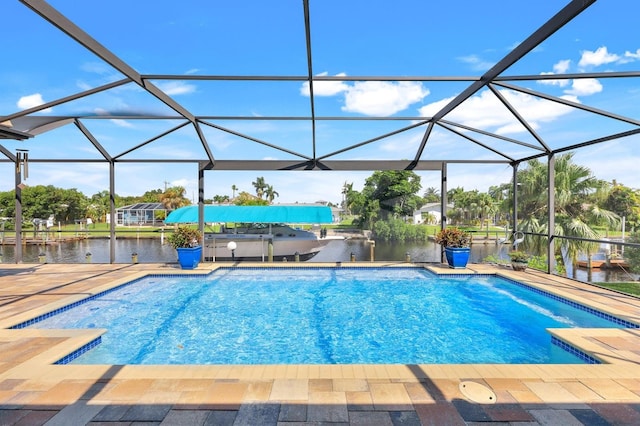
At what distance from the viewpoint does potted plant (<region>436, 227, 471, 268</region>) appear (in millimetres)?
8469

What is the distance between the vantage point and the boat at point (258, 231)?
40.7ft

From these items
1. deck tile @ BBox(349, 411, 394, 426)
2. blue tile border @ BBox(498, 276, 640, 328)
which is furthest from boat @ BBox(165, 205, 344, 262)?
deck tile @ BBox(349, 411, 394, 426)

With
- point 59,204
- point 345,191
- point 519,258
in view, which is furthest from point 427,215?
point 59,204

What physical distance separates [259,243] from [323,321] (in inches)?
378

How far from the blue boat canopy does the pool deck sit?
892cm

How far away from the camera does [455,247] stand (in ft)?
28.1

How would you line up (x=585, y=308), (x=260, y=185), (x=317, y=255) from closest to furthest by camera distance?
(x=585, y=308) → (x=317, y=255) → (x=260, y=185)

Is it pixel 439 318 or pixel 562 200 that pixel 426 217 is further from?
pixel 439 318

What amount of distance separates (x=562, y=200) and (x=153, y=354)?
1304cm

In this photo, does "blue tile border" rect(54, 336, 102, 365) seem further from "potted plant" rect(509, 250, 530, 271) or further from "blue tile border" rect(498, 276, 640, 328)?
"potted plant" rect(509, 250, 530, 271)

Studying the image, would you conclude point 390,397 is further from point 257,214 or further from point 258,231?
point 258,231

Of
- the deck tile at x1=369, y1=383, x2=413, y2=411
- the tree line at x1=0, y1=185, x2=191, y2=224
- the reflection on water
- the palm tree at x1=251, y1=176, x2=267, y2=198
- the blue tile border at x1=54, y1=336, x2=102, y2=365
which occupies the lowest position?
the reflection on water

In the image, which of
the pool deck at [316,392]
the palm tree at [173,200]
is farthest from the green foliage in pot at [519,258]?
the palm tree at [173,200]

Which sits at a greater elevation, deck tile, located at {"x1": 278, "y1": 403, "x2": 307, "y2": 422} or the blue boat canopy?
the blue boat canopy
